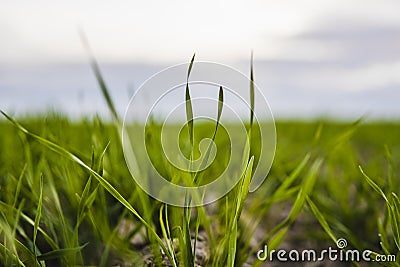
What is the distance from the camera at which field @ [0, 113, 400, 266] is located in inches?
31.6

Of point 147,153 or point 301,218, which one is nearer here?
point 147,153

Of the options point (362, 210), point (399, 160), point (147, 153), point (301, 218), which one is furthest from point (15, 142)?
point (399, 160)

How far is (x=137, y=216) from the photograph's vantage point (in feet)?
2.47

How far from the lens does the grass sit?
797mm

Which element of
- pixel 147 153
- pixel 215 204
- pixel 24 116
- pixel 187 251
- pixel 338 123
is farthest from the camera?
pixel 338 123

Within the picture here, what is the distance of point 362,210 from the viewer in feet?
4.28

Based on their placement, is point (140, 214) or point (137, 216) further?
point (140, 214)

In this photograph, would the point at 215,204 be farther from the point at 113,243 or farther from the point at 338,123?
the point at 338,123

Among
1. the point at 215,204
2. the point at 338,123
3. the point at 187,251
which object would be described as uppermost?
the point at 187,251

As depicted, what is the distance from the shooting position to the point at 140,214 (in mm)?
1000

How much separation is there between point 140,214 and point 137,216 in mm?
251

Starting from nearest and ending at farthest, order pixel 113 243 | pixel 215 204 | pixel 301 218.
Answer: pixel 113 243 → pixel 215 204 → pixel 301 218

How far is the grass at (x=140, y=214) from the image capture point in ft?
2.61

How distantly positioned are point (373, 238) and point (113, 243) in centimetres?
60
